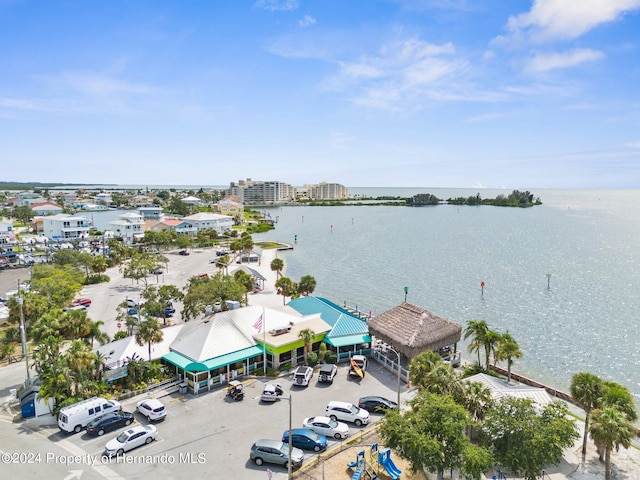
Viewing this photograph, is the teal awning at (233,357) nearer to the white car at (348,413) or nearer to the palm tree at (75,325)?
the white car at (348,413)

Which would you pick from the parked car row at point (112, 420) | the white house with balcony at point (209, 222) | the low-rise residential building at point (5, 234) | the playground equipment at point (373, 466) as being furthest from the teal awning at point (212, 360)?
the white house with balcony at point (209, 222)

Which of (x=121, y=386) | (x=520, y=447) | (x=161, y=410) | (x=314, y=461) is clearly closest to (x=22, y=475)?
(x=161, y=410)

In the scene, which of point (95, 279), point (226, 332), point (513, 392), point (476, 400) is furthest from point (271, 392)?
point (95, 279)

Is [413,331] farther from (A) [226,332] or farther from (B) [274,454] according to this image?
(B) [274,454]

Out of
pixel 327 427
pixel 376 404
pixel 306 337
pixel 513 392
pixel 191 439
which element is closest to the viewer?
pixel 191 439

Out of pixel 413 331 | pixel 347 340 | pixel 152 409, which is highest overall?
pixel 413 331

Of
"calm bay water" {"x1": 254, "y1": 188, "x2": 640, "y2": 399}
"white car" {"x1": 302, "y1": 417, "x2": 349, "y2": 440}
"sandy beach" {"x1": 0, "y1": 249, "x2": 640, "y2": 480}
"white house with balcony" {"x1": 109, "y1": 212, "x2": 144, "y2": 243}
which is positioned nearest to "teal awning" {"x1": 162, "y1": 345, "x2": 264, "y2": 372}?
"white car" {"x1": 302, "y1": 417, "x2": 349, "y2": 440}

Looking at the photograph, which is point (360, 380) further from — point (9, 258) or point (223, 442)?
point (9, 258)
